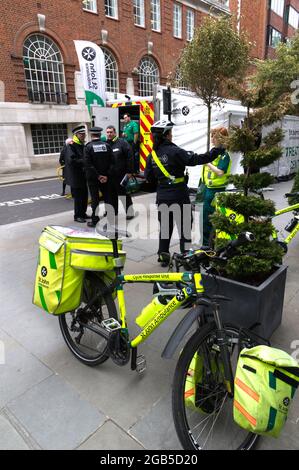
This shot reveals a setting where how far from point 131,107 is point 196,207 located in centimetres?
460

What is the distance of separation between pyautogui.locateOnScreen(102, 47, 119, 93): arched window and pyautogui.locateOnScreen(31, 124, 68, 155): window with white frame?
12.9 ft

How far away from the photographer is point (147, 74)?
2200cm

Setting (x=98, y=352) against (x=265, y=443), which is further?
(x=98, y=352)

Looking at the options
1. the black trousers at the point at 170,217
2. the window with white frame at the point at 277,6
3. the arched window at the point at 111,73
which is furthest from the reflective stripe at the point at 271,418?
the window with white frame at the point at 277,6

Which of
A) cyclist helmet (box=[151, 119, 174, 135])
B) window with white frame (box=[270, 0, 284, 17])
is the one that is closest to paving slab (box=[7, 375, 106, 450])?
cyclist helmet (box=[151, 119, 174, 135])

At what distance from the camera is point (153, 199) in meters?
9.00

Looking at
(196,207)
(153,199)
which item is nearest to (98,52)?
(153,199)

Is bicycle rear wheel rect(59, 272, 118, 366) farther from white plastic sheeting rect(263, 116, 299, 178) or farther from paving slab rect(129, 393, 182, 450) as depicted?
white plastic sheeting rect(263, 116, 299, 178)

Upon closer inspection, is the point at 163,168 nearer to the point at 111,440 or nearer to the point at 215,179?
the point at 215,179

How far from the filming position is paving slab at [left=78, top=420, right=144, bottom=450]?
6.53ft

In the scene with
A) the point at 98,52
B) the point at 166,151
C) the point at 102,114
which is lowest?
the point at 166,151

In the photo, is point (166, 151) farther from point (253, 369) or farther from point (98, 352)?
point (253, 369)

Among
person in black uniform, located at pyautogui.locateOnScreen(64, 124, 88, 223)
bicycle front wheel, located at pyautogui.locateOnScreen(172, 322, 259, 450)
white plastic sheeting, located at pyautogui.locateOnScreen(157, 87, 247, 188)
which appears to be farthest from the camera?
white plastic sheeting, located at pyautogui.locateOnScreen(157, 87, 247, 188)

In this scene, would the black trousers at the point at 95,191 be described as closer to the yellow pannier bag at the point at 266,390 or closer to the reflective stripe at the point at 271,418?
the yellow pannier bag at the point at 266,390
